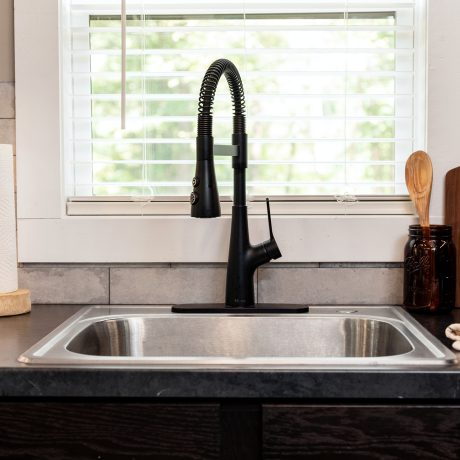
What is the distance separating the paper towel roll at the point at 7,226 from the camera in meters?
1.69

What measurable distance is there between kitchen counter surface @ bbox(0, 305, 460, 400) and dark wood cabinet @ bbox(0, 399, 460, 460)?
0.02 metres

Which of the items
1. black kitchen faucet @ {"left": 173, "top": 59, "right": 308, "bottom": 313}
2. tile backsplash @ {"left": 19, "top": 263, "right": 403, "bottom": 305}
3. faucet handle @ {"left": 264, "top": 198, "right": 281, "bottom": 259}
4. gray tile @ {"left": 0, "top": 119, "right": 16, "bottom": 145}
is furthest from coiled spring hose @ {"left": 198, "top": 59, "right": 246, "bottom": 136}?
gray tile @ {"left": 0, "top": 119, "right": 16, "bottom": 145}

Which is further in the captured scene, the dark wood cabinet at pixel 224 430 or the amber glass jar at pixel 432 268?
the amber glass jar at pixel 432 268

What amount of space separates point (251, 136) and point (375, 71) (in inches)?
13.8

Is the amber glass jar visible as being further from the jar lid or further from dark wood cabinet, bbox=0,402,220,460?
dark wood cabinet, bbox=0,402,220,460

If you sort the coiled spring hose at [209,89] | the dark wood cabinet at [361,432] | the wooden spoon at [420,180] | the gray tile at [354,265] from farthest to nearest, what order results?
the gray tile at [354,265] → the wooden spoon at [420,180] → the coiled spring hose at [209,89] → the dark wood cabinet at [361,432]

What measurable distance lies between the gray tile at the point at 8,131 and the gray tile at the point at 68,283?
32 cm

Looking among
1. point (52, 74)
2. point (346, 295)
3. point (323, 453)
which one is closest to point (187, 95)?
point (52, 74)

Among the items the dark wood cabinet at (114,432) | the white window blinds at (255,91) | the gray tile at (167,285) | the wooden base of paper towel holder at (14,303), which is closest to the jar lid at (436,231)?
the white window blinds at (255,91)

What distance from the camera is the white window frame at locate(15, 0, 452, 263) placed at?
5.99 ft

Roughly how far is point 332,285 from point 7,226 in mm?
779

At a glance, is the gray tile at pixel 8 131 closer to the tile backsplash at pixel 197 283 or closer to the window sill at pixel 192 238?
the window sill at pixel 192 238

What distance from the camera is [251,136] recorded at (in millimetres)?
1954

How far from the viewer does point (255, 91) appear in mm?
1910
